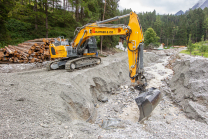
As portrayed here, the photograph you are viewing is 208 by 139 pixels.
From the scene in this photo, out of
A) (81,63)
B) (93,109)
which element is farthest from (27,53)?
(93,109)

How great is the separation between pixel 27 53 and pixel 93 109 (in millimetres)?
8627

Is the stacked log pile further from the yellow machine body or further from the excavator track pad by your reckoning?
the excavator track pad

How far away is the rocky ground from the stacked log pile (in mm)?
5315

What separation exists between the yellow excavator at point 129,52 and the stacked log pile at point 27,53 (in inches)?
136

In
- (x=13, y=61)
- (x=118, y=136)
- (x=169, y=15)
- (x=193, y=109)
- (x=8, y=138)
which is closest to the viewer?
(x=8, y=138)

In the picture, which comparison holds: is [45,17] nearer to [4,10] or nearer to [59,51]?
[4,10]

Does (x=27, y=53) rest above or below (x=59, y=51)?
below

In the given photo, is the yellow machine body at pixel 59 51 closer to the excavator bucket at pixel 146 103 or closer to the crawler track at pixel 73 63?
the crawler track at pixel 73 63

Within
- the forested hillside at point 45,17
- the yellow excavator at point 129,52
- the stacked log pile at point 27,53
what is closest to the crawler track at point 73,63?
the yellow excavator at point 129,52

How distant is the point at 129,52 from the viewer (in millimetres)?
6562

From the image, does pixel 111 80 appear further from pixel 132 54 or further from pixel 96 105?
pixel 132 54

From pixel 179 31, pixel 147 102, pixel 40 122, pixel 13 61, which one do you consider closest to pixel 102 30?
pixel 147 102

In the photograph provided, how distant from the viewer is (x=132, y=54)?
643 cm

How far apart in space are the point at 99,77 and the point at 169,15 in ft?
416
